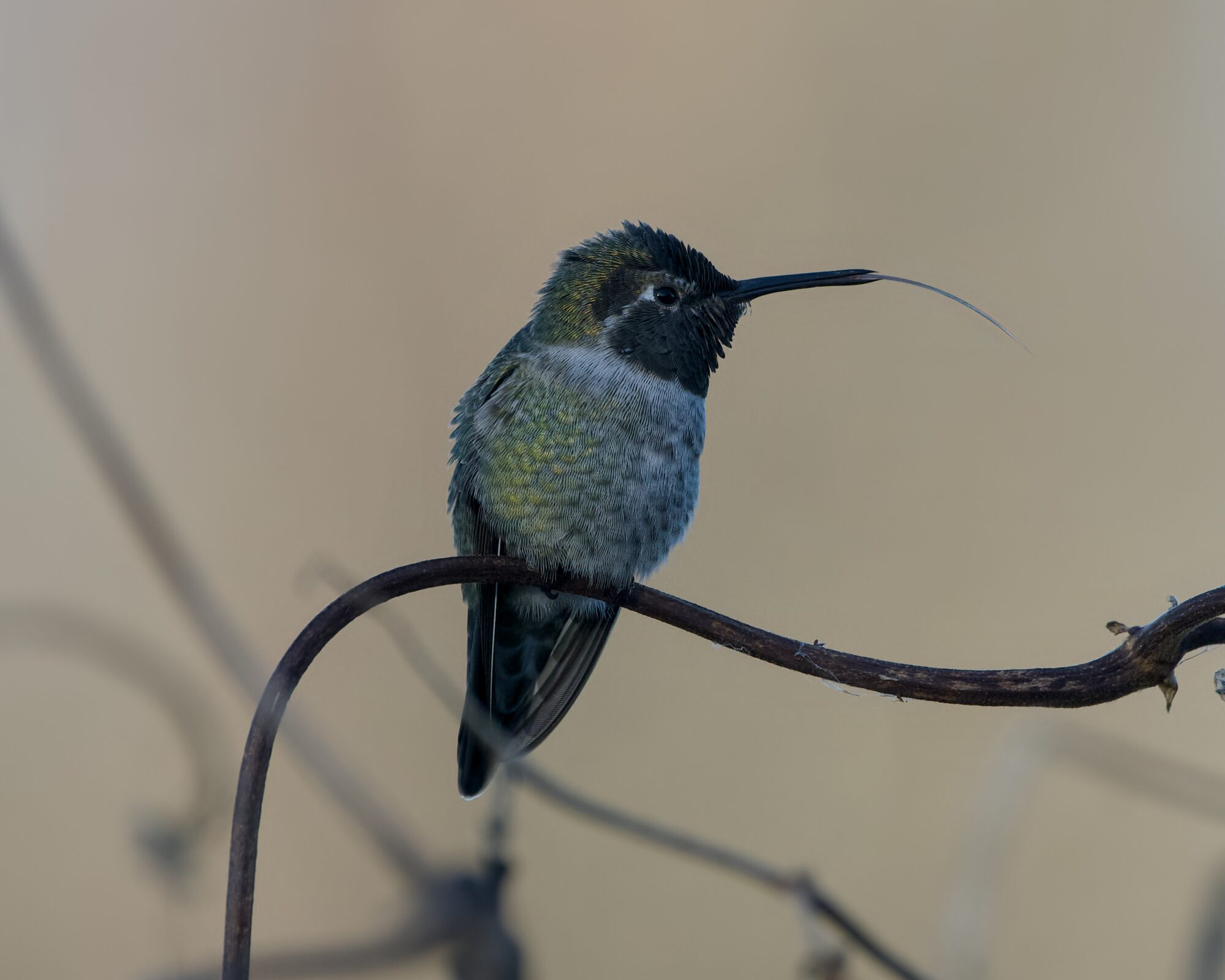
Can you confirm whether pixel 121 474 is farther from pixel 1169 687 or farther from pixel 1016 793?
pixel 1016 793

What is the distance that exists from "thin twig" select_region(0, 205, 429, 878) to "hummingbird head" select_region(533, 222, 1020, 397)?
3.38 ft

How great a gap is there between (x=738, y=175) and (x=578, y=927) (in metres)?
3.12

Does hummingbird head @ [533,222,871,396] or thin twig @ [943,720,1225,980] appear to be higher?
hummingbird head @ [533,222,871,396]

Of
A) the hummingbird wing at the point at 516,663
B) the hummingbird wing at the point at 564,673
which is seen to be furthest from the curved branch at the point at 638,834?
the hummingbird wing at the point at 564,673

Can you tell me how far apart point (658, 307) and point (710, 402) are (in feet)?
3.22

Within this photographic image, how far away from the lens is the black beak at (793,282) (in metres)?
1.77

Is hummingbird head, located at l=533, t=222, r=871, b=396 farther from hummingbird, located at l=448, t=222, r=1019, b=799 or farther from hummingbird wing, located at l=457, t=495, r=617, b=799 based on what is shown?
hummingbird wing, located at l=457, t=495, r=617, b=799

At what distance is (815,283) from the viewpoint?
1.88m

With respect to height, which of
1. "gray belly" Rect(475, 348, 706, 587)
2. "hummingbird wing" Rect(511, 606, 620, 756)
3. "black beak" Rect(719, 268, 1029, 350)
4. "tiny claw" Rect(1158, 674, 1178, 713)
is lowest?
"tiny claw" Rect(1158, 674, 1178, 713)

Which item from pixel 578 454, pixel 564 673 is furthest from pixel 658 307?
pixel 564 673

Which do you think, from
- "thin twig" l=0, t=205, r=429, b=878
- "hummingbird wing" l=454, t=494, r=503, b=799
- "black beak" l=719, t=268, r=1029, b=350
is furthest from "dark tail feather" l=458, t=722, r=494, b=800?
"black beak" l=719, t=268, r=1029, b=350

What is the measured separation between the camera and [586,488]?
7.13ft

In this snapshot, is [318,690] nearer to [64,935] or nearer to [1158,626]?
[64,935]

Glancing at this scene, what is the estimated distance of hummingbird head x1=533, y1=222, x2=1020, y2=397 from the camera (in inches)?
92.0
